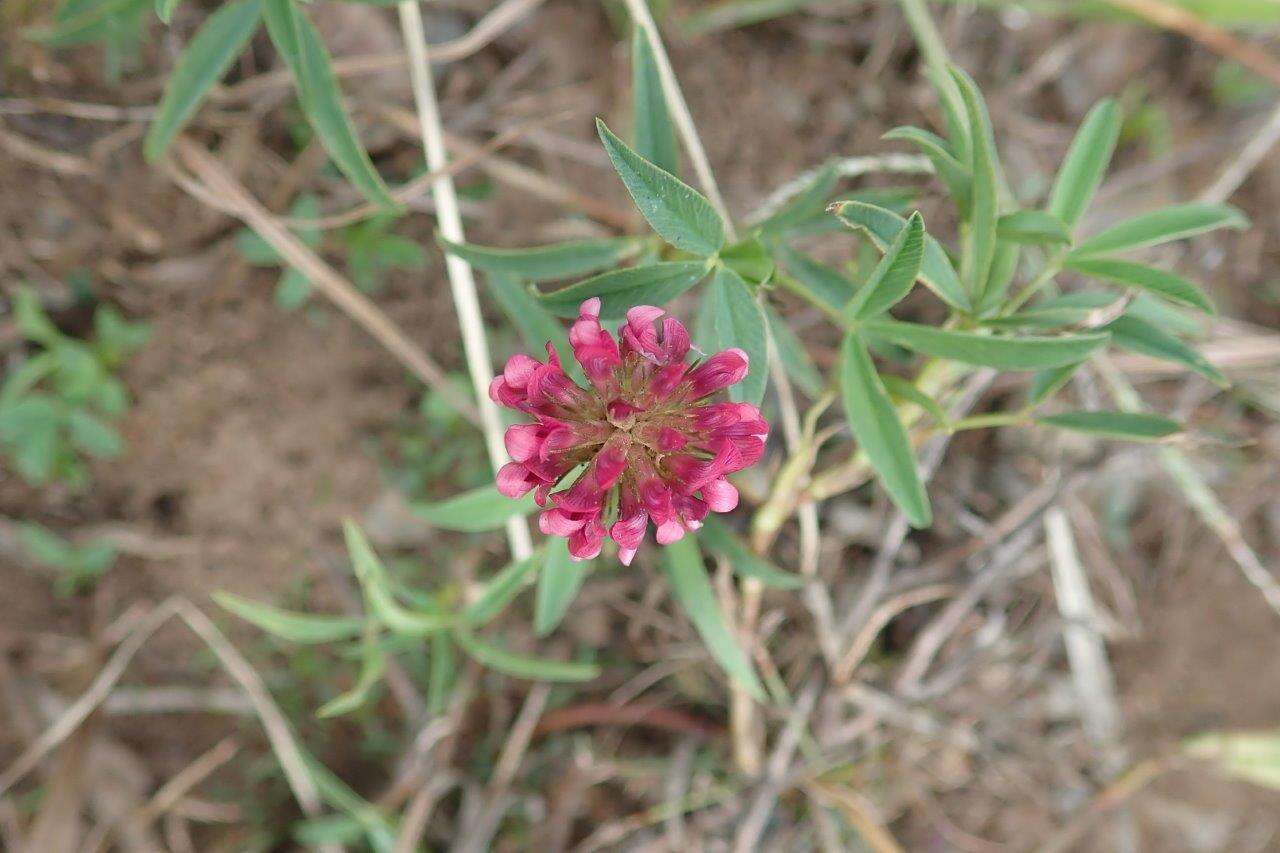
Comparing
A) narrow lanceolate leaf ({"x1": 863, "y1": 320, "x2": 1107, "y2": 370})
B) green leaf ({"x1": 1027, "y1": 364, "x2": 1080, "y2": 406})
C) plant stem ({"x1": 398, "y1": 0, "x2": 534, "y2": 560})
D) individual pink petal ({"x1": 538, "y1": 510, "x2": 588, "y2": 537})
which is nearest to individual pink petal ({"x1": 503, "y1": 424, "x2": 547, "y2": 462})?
individual pink petal ({"x1": 538, "y1": 510, "x2": 588, "y2": 537})

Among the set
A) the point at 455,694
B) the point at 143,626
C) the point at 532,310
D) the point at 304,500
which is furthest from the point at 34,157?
the point at 455,694

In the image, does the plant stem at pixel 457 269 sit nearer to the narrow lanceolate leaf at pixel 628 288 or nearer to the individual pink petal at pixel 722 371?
the narrow lanceolate leaf at pixel 628 288

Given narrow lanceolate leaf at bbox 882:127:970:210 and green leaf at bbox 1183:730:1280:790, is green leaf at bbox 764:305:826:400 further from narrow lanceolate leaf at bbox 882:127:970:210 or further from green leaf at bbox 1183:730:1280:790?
green leaf at bbox 1183:730:1280:790

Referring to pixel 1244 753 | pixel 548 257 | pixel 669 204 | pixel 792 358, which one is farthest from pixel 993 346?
pixel 1244 753

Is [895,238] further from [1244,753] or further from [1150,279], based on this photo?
[1244,753]

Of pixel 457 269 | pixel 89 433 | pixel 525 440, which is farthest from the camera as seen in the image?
pixel 89 433

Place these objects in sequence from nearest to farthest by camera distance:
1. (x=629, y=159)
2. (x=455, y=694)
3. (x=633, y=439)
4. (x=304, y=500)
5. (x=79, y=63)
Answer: (x=629, y=159)
(x=633, y=439)
(x=79, y=63)
(x=455, y=694)
(x=304, y=500)

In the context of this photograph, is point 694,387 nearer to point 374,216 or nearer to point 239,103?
point 374,216
